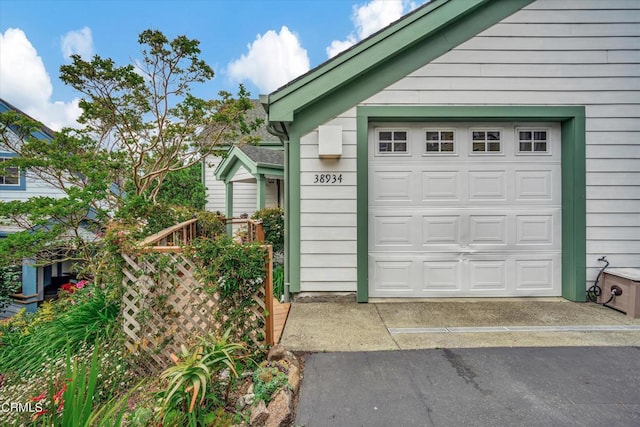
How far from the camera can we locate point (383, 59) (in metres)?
3.87

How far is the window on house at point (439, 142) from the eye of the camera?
4223 mm

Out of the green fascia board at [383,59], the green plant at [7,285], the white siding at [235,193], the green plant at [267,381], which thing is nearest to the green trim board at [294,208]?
the green fascia board at [383,59]

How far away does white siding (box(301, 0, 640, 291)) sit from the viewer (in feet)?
13.2

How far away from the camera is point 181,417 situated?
1.83 meters

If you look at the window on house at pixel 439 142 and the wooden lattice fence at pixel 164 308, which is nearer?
the wooden lattice fence at pixel 164 308

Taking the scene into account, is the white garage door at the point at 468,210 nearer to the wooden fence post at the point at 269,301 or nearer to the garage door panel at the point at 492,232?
the garage door panel at the point at 492,232

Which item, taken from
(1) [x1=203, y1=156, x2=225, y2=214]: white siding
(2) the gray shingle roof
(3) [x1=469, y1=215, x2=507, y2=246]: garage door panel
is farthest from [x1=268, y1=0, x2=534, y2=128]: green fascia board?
(1) [x1=203, y1=156, x2=225, y2=214]: white siding

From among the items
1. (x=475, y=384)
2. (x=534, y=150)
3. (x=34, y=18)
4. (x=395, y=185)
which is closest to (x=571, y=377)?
(x=475, y=384)

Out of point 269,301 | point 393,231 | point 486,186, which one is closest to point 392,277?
point 393,231

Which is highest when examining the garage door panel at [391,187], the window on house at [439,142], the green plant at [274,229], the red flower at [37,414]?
the window on house at [439,142]

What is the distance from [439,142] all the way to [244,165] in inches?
246

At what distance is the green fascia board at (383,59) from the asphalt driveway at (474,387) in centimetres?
303

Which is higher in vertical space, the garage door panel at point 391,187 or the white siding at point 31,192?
the white siding at point 31,192

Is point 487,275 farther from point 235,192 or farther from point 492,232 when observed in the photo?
point 235,192
